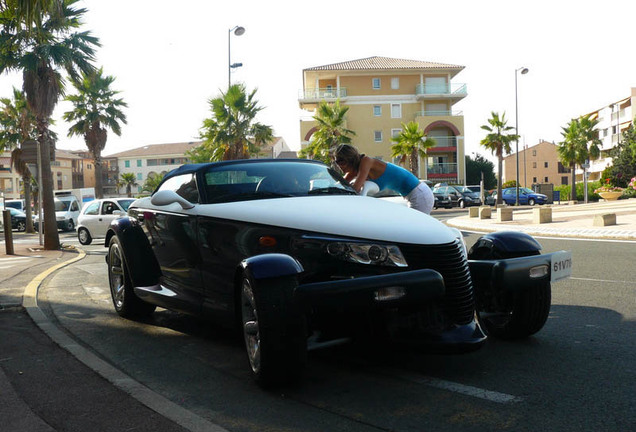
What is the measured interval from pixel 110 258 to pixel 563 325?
4.55 meters

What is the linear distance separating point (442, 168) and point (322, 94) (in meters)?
14.1

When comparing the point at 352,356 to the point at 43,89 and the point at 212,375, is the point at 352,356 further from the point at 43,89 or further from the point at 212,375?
the point at 43,89

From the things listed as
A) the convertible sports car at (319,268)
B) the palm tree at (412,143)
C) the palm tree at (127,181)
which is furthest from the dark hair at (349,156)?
the palm tree at (127,181)

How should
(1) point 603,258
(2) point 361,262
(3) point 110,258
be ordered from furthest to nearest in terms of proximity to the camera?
(1) point 603,258, (3) point 110,258, (2) point 361,262

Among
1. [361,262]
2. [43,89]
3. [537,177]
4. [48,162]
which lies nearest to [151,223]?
[361,262]

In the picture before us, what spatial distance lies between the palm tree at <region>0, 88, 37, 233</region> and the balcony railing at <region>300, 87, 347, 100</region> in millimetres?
32144

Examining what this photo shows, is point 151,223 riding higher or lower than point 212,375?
higher

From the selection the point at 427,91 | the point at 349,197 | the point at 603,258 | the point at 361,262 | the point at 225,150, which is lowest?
the point at 603,258

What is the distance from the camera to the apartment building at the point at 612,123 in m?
85.8

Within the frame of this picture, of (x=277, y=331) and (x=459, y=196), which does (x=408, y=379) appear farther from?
(x=459, y=196)

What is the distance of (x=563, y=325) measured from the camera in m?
5.52

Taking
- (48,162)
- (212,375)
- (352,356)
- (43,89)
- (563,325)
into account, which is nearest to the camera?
(212,375)

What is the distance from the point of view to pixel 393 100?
65000 millimetres

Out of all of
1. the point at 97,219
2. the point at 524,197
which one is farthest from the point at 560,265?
the point at 524,197
